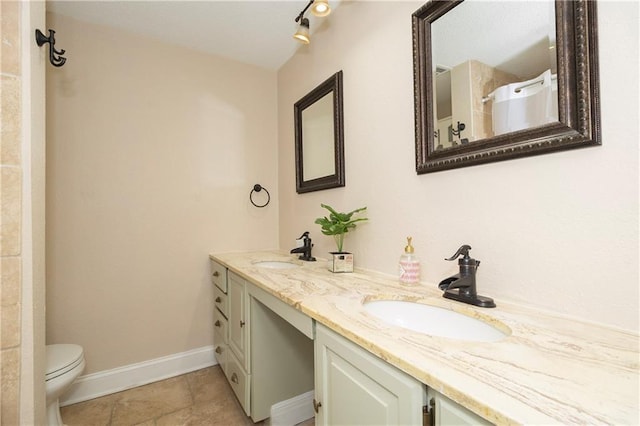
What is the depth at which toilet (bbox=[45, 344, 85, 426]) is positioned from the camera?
1.34 meters

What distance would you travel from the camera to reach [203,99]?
222cm

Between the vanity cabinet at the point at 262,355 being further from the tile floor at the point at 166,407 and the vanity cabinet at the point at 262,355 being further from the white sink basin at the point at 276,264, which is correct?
the white sink basin at the point at 276,264

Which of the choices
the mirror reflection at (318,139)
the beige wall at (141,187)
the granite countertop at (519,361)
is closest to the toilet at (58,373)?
the beige wall at (141,187)

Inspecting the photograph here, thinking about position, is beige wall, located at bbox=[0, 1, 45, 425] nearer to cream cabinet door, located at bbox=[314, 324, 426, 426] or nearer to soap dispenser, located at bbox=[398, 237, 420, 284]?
cream cabinet door, located at bbox=[314, 324, 426, 426]

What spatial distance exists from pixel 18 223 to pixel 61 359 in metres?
0.90

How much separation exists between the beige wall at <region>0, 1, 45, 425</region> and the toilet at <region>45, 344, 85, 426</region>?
0.38 metres

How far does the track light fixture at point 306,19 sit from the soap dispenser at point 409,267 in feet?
3.97

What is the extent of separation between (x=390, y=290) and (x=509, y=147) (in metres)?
0.65

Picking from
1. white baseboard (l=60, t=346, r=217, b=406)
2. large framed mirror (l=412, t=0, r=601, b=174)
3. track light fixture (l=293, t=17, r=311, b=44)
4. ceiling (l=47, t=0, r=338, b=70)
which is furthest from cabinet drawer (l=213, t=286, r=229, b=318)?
ceiling (l=47, t=0, r=338, b=70)

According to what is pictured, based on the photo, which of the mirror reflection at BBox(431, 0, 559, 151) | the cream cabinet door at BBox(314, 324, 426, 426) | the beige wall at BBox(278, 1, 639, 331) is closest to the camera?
the cream cabinet door at BBox(314, 324, 426, 426)

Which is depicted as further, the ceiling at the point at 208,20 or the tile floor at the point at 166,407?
the ceiling at the point at 208,20

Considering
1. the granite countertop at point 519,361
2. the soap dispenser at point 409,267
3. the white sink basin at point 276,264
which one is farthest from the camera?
the white sink basin at point 276,264

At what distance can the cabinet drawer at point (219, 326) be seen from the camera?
189 centimetres

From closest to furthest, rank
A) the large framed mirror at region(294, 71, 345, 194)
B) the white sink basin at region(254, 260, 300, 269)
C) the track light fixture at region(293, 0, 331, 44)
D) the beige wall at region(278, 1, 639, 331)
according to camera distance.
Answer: the beige wall at region(278, 1, 639, 331)
the track light fixture at region(293, 0, 331, 44)
the large framed mirror at region(294, 71, 345, 194)
the white sink basin at region(254, 260, 300, 269)
